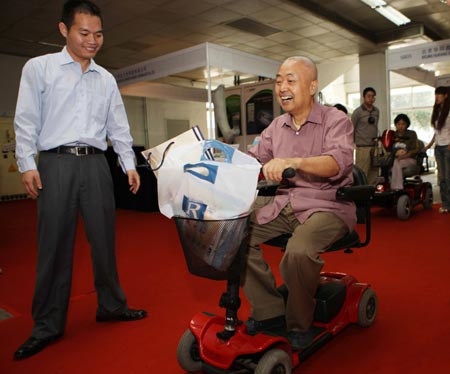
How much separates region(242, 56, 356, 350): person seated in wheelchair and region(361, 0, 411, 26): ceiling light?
6977 millimetres

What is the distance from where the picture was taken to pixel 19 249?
406 cm

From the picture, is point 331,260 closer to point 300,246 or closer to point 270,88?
point 300,246

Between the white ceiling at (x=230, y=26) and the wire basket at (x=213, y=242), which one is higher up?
the white ceiling at (x=230, y=26)

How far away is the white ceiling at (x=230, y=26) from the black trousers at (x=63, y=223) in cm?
573

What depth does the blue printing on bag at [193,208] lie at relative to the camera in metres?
1.16

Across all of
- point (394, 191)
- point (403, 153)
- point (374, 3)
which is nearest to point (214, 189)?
point (394, 191)

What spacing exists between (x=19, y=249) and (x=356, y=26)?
8.15 m

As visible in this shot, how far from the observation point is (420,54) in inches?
230

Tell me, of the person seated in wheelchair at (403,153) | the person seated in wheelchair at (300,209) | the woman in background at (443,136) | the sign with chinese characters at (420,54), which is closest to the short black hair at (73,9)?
the person seated in wheelchair at (300,209)

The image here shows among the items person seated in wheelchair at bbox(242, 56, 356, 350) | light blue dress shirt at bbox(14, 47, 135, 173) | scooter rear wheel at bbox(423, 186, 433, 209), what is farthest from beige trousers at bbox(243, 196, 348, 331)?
scooter rear wheel at bbox(423, 186, 433, 209)

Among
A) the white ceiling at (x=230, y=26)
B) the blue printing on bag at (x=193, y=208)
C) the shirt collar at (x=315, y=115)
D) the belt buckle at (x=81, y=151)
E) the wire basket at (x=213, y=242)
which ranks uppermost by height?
the white ceiling at (x=230, y=26)

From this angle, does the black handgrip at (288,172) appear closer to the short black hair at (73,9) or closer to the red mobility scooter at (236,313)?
the red mobility scooter at (236,313)

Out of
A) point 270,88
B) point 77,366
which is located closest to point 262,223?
point 77,366

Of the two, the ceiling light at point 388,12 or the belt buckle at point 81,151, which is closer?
the belt buckle at point 81,151
